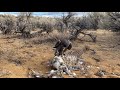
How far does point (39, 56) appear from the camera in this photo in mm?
8391

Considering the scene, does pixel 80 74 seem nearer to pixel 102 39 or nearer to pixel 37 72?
pixel 37 72

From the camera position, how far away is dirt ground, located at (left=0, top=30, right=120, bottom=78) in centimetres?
736

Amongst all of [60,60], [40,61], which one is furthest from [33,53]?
[60,60]

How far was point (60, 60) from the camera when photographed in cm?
739

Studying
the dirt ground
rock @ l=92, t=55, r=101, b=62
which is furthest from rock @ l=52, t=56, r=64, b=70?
rock @ l=92, t=55, r=101, b=62

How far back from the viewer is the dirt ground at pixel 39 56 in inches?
290

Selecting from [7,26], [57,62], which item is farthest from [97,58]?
[7,26]

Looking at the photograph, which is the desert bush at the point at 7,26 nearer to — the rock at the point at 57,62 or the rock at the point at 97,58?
the rock at the point at 97,58

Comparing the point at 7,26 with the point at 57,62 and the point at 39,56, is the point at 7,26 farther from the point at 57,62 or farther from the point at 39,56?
the point at 57,62

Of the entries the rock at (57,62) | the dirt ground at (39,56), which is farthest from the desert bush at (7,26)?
the rock at (57,62)
